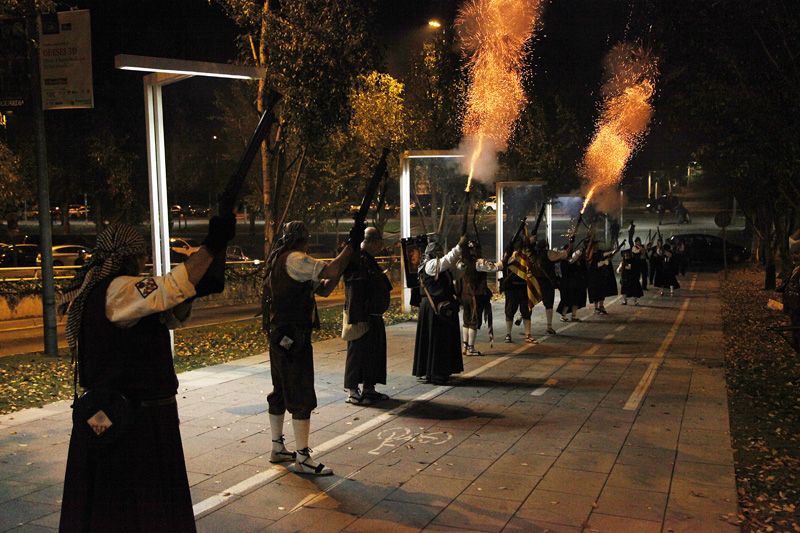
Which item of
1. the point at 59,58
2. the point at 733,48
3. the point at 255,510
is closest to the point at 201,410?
the point at 255,510

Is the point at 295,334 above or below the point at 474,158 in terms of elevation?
below

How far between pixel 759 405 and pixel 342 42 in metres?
9.70

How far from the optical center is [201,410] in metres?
8.77

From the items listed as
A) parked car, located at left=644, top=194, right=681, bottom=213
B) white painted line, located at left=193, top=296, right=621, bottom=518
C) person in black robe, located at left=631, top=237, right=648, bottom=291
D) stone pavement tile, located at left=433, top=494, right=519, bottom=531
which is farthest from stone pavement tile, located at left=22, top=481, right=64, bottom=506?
parked car, located at left=644, top=194, right=681, bottom=213

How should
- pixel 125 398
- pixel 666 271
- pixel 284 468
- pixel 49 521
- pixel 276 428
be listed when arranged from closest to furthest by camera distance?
pixel 125 398 → pixel 49 521 → pixel 284 468 → pixel 276 428 → pixel 666 271

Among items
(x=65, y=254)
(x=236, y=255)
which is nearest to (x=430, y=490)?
(x=236, y=255)

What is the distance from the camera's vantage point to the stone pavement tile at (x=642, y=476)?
20.1ft

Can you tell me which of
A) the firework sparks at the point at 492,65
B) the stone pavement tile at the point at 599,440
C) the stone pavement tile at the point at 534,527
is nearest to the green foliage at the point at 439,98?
the firework sparks at the point at 492,65

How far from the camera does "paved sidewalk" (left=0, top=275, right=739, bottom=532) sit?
5.50 m

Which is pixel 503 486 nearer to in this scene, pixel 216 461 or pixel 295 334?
pixel 295 334

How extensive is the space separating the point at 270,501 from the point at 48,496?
1680mm

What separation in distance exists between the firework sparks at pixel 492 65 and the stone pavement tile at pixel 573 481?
1538cm

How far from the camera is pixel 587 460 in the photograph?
683cm

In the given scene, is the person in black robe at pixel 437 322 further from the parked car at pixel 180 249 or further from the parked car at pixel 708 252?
the parked car at pixel 708 252
